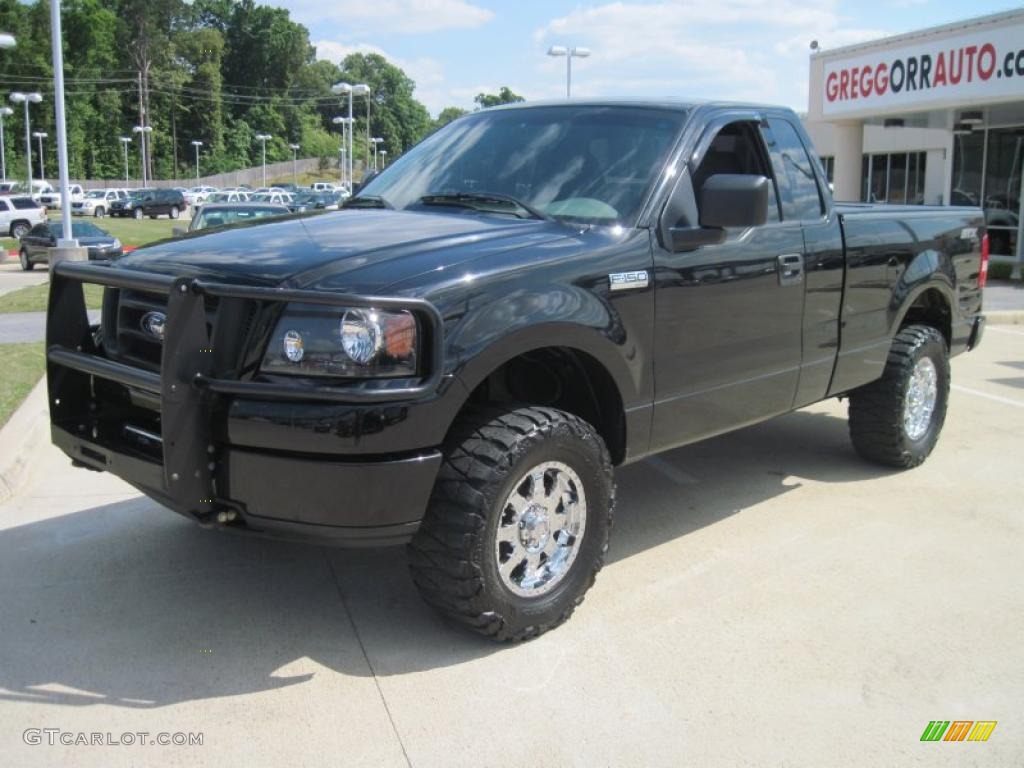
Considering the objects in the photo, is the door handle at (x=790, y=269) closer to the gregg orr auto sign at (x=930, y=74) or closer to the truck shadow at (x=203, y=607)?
the truck shadow at (x=203, y=607)

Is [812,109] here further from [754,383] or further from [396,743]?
[396,743]

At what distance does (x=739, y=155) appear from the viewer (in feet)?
16.4

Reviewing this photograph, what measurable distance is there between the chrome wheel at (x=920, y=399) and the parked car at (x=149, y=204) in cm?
5630

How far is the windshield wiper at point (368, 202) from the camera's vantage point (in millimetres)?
4789

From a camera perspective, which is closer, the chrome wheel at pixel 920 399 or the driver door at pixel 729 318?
the driver door at pixel 729 318

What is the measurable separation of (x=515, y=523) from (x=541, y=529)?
154 mm

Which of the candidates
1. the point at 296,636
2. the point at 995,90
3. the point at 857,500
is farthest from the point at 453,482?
the point at 995,90

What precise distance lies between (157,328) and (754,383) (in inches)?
107

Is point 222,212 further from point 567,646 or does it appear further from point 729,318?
point 567,646

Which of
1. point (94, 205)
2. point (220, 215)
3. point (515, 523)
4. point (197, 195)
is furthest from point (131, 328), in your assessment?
point (197, 195)

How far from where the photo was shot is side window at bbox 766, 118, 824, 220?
507 cm

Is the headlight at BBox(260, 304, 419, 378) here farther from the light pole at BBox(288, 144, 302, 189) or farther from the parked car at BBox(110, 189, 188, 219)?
the light pole at BBox(288, 144, 302, 189)

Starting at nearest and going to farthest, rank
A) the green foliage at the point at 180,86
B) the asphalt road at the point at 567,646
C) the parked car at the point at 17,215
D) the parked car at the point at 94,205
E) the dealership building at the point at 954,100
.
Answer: the asphalt road at the point at 567,646, the dealership building at the point at 954,100, the parked car at the point at 17,215, the parked car at the point at 94,205, the green foliage at the point at 180,86

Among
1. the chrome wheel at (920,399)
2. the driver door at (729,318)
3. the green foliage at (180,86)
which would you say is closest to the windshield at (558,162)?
the driver door at (729,318)
